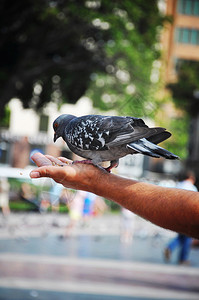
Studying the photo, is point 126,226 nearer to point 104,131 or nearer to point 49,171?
point 104,131

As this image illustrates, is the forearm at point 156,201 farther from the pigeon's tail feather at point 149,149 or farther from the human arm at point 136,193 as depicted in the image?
the pigeon's tail feather at point 149,149

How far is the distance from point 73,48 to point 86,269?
10184 millimetres

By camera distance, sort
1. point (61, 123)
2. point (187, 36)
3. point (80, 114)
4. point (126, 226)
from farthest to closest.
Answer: point (187, 36)
point (80, 114)
point (126, 226)
point (61, 123)

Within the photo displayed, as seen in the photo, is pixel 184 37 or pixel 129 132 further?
pixel 184 37

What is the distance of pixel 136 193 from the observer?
7.49 feet

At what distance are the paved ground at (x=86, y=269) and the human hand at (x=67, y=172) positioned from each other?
4.87 metres

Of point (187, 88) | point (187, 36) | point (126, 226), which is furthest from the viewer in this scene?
point (187, 36)

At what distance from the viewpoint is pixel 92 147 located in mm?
2244

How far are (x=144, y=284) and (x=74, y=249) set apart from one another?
368 cm

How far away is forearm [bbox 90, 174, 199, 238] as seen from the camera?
2.03 metres

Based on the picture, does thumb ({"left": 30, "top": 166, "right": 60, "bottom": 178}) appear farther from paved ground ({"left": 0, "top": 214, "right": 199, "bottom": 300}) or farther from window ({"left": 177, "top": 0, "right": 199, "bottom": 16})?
window ({"left": 177, "top": 0, "right": 199, "bottom": 16})

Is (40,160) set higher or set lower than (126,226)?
higher

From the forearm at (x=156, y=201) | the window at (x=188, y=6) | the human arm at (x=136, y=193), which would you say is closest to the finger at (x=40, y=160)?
the human arm at (x=136, y=193)

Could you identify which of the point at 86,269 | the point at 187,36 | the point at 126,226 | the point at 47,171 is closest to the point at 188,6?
the point at 187,36
